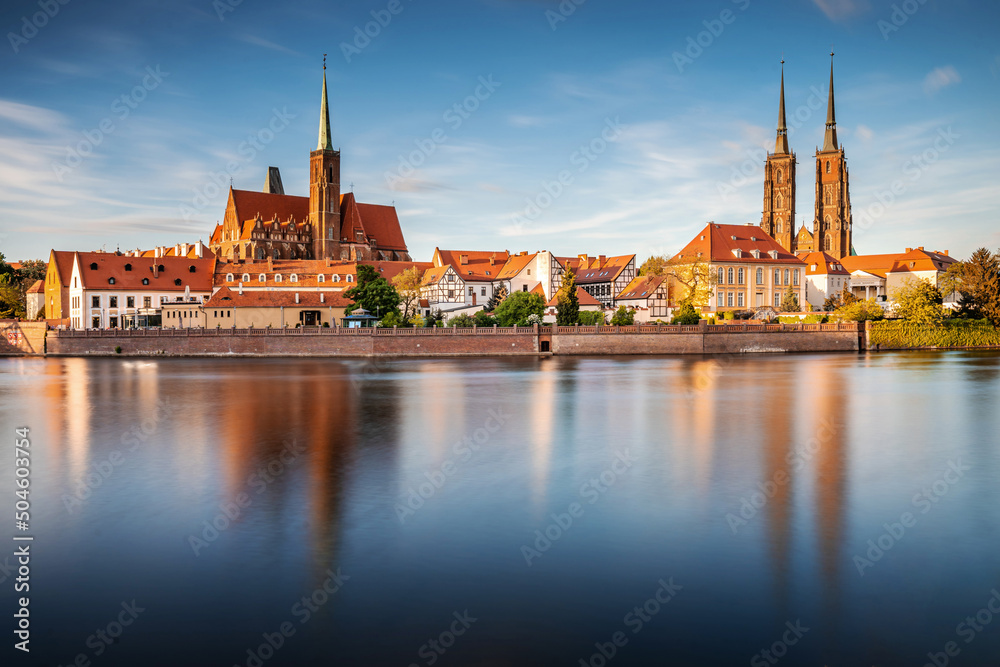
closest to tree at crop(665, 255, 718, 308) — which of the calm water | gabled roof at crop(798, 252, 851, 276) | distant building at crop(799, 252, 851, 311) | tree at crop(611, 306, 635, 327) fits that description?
tree at crop(611, 306, 635, 327)

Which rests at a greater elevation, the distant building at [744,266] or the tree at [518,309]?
the distant building at [744,266]

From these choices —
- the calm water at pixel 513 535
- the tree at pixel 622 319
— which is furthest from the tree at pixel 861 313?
the calm water at pixel 513 535

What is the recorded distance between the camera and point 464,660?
343 inches

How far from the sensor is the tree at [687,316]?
6656cm

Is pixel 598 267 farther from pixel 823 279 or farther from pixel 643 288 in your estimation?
pixel 823 279

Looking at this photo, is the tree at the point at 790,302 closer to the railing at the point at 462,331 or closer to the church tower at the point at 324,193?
the railing at the point at 462,331

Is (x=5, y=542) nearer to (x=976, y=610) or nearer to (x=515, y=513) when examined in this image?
(x=515, y=513)

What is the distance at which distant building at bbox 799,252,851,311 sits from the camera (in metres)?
95.2

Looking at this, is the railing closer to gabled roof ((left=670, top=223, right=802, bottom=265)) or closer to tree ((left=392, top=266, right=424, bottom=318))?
tree ((left=392, top=266, right=424, bottom=318))

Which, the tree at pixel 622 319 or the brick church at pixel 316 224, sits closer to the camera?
the tree at pixel 622 319

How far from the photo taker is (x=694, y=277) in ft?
252

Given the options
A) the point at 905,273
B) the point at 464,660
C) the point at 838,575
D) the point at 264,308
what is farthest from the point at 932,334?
Result: the point at 464,660

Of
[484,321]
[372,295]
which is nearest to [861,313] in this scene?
[484,321]

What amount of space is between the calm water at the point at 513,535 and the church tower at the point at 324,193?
230 ft
